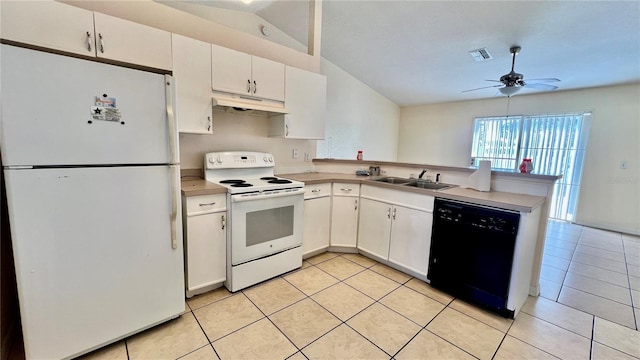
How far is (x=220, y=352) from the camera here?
1.59m

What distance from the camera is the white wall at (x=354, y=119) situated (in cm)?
473

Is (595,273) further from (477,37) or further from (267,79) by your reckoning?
(267,79)

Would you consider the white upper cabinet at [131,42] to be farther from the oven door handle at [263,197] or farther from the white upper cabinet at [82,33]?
the oven door handle at [263,197]

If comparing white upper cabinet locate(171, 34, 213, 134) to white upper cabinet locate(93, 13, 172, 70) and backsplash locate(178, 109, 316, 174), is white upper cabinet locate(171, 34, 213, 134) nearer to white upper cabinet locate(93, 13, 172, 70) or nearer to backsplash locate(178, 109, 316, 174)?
white upper cabinet locate(93, 13, 172, 70)

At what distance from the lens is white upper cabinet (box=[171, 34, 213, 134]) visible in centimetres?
213

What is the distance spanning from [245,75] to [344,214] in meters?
1.78

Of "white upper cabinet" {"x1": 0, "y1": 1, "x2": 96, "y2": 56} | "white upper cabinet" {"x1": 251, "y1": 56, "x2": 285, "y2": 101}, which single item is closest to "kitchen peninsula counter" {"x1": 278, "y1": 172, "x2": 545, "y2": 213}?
"white upper cabinet" {"x1": 251, "y1": 56, "x2": 285, "y2": 101}

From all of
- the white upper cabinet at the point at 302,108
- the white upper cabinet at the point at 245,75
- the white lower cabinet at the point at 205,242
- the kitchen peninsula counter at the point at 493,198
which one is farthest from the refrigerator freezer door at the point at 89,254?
the kitchen peninsula counter at the point at 493,198

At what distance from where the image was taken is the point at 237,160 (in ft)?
8.82

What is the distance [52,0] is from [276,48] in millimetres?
1818

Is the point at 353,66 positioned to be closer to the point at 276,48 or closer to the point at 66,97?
the point at 276,48

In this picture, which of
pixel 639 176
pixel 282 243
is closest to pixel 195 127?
pixel 282 243

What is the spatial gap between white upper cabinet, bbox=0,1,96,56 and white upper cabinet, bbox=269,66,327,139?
1.60m

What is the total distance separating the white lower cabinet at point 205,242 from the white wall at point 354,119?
2.58 m
